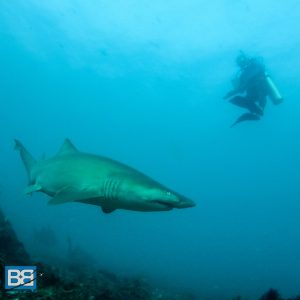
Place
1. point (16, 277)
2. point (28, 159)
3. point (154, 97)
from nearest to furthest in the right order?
1. point (16, 277)
2. point (28, 159)
3. point (154, 97)

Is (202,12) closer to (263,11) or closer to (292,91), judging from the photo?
(263,11)

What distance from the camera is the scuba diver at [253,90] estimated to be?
10.6 m

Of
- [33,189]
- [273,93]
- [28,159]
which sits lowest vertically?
[33,189]

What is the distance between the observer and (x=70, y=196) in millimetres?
4355

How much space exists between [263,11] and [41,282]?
32.5 m

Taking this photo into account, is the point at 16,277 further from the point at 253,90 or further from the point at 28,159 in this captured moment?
the point at 253,90

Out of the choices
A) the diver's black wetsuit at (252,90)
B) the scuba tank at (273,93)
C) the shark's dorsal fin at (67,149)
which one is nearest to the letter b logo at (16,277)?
the shark's dorsal fin at (67,149)

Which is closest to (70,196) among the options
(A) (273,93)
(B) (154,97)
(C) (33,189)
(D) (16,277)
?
(D) (16,277)

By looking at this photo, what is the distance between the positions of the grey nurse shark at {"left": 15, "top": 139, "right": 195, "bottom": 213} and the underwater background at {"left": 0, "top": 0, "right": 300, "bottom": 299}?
1865mm

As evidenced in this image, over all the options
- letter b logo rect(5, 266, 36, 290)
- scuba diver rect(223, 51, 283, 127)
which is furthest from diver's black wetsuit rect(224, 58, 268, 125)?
letter b logo rect(5, 266, 36, 290)

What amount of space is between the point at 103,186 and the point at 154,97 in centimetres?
7815

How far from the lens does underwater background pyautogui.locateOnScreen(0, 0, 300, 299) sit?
3338 centimetres

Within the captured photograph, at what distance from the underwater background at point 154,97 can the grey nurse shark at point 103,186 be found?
186cm

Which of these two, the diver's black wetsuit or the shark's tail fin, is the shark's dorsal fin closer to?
the shark's tail fin
